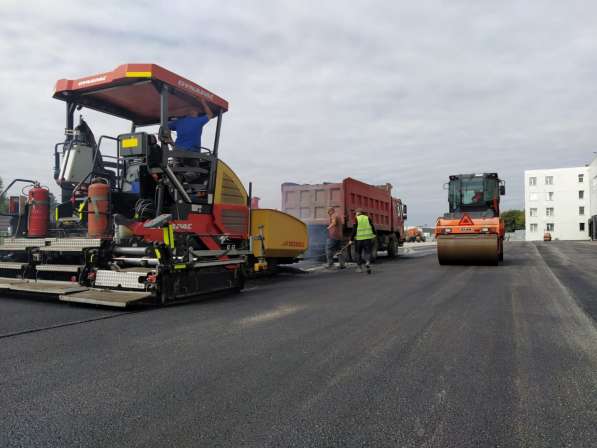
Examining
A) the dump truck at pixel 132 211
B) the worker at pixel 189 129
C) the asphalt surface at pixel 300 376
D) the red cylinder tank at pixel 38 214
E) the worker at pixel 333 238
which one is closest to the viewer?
the asphalt surface at pixel 300 376

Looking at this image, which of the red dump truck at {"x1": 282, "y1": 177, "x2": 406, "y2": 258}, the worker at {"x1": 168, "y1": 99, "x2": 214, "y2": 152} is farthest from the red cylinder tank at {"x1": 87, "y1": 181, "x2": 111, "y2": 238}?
the red dump truck at {"x1": 282, "y1": 177, "x2": 406, "y2": 258}

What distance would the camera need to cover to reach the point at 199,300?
20.2 feet

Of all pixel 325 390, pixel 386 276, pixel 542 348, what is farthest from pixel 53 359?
pixel 386 276

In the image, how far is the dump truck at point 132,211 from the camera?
5.66m

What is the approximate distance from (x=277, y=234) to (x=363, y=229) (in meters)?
3.09

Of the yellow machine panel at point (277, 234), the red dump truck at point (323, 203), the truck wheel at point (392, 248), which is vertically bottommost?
the truck wheel at point (392, 248)

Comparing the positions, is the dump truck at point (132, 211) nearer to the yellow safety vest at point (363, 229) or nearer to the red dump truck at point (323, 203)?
the yellow safety vest at point (363, 229)

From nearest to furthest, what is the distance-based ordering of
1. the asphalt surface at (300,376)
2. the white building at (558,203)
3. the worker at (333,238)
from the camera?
the asphalt surface at (300,376) → the worker at (333,238) → the white building at (558,203)

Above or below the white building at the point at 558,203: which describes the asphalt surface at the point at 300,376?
below

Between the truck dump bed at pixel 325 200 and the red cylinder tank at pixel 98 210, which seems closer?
the red cylinder tank at pixel 98 210

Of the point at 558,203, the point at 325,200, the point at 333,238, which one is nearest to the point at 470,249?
the point at 333,238

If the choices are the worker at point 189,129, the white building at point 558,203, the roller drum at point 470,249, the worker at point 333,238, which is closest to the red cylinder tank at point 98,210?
the worker at point 189,129

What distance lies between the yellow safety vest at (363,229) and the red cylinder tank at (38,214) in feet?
22.0

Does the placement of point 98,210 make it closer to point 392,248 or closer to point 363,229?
point 363,229
